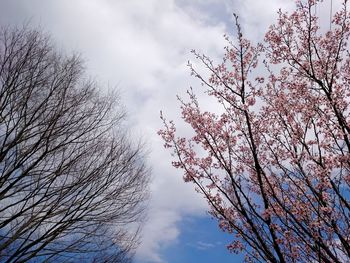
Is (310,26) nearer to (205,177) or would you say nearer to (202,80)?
(202,80)

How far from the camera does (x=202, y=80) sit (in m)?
5.17

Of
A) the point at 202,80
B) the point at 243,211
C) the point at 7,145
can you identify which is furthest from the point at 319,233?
the point at 7,145

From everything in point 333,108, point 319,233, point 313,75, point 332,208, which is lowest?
point 319,233

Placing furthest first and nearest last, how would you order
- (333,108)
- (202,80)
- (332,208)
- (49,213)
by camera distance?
1. (49,213)
2. (202,80)
3. (333,108)
4. (332,208)

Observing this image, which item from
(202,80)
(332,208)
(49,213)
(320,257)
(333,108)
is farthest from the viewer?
(49,213)

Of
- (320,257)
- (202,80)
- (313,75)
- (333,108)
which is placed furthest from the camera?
(202,80)

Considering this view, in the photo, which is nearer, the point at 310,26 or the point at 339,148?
the point at 339,148

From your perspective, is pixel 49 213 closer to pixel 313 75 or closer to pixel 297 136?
pixel 297 136

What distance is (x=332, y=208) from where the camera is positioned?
390cm

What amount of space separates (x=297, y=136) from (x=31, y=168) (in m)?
4.80

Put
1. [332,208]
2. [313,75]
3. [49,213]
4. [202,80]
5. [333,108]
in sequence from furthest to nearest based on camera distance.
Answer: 1. [49,213]
2. [202,80]
3. [313,75]
4. [333,108]
5. [332,208]

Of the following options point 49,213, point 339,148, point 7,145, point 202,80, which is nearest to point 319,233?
point 339,148

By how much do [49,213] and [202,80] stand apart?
3621 mm

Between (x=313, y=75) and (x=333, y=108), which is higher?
(x=313, y=75)
